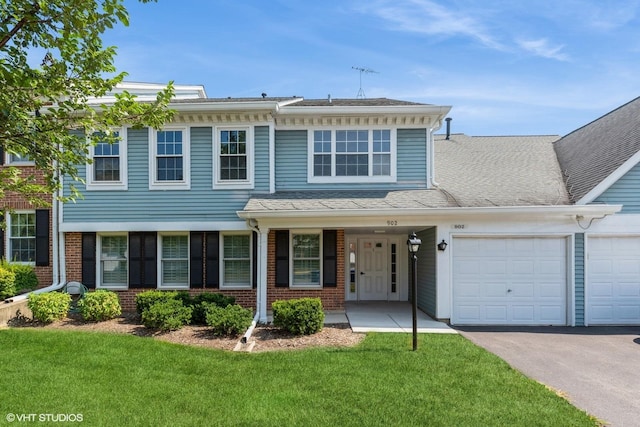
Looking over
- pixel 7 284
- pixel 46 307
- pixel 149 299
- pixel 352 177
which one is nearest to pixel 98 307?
pixel 46 307

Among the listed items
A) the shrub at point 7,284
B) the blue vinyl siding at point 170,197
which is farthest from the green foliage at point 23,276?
the blue vinyl siding at point 170,197

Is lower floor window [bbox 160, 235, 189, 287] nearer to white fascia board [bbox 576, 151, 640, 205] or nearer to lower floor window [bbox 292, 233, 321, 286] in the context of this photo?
lower floor window [bbox 292, 233, 321, 286]

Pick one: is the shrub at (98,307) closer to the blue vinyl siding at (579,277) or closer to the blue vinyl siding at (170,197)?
the blue vinyl siding at (170,197)

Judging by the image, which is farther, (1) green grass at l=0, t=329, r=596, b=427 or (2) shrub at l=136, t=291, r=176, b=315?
(2) shrub at l=136, t=291, r=176, b=315

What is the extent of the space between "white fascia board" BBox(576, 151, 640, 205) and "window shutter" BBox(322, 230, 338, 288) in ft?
20.6

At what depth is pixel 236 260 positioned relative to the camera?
1109cm

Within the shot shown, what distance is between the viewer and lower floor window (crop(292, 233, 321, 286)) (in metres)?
11.0

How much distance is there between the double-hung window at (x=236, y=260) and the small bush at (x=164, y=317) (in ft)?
6.85

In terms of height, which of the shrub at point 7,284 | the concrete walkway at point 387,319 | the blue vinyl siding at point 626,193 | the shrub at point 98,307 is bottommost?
the concrete walkway at point 387,319

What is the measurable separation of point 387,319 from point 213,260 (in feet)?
16.1

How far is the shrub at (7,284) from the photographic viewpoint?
397 inches

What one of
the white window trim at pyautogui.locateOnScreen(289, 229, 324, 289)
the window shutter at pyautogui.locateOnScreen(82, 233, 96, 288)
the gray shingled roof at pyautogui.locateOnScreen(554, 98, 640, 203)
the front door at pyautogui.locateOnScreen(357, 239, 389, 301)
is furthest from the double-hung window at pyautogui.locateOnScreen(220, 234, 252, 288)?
the gray shingled roof at pyautogui.locateOnScreen(554, 98, 640, 203)

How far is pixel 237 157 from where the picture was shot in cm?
1102

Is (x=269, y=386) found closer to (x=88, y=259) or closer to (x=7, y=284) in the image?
(x=88, y=259)
